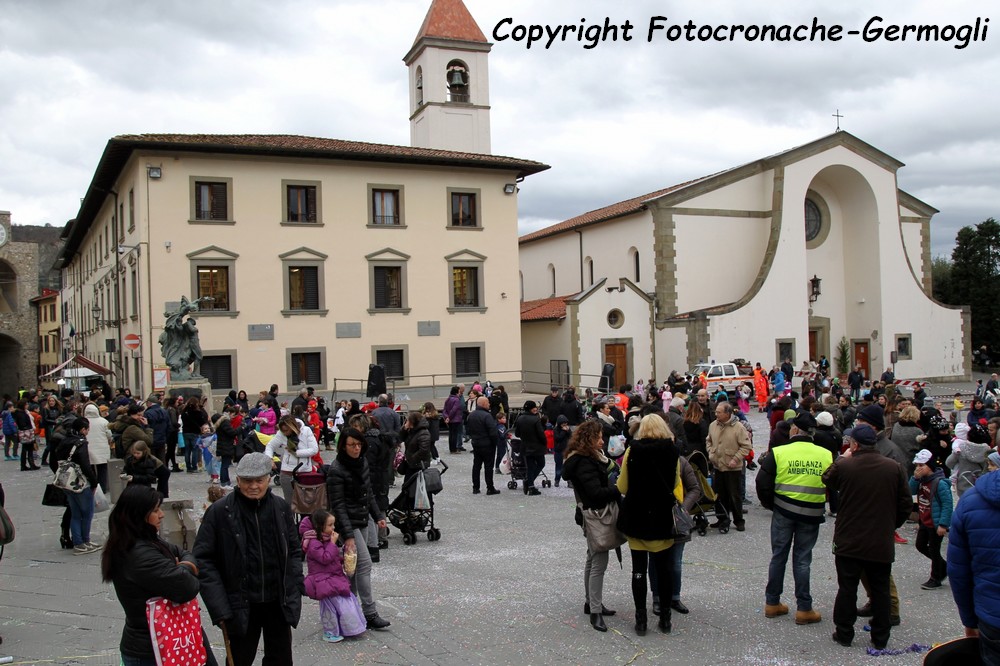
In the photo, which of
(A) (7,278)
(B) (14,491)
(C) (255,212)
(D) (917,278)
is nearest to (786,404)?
(B) (14,491)

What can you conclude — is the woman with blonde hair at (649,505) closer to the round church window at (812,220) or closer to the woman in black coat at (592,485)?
the woman in black coat at (592,485)

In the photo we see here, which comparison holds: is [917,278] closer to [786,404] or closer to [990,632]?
[786,404]

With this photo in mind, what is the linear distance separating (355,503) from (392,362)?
898 inches

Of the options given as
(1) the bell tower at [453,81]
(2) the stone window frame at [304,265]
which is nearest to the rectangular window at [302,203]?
(2) the stone window frame at [304,265]

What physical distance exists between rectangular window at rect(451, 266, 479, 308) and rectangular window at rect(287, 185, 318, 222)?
5451 mm

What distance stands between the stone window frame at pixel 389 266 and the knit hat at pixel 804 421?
20.5 m

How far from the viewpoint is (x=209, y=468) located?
15.1 m

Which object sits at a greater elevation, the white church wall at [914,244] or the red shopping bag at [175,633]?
the white church wall at [914,244]

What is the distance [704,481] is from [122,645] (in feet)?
22.9

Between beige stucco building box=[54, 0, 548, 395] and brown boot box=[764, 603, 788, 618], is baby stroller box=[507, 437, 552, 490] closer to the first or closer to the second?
brown boot box=[764, 603, 788, 618]

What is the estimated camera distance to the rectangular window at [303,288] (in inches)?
1119

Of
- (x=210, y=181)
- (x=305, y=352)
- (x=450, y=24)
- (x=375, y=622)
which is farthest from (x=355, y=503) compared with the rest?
(x=450, y=24)

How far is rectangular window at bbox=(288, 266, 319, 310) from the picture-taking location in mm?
28422

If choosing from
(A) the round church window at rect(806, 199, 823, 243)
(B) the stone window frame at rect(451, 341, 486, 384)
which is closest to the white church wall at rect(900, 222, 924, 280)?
(A) the round church window at rect(806, 199, 823, 243)
